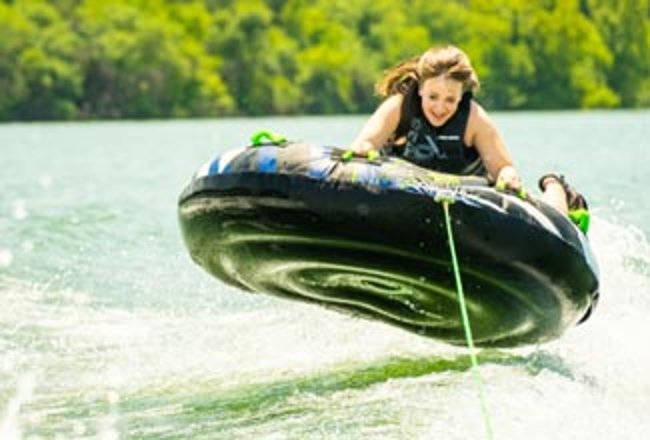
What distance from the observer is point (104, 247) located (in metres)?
11.2

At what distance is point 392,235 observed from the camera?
5281 millimetres

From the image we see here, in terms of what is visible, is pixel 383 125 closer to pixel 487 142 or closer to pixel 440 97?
pixel 440 97

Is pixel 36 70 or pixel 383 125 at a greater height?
pixel 383 125

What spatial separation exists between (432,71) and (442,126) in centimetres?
22

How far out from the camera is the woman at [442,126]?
19.1 ft

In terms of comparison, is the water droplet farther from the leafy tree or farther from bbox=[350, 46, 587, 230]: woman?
the leafy tree

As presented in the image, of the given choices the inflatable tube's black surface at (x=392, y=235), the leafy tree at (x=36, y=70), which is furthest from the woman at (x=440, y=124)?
the leafy tree at (x=36, y=70)

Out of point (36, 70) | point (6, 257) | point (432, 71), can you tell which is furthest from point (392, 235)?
point (36, 70)

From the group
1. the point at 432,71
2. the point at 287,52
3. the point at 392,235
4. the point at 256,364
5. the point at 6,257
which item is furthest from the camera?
the point at 287,52

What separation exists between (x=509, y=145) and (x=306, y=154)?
79.0 feet

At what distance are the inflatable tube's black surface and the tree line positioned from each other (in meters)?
51.8

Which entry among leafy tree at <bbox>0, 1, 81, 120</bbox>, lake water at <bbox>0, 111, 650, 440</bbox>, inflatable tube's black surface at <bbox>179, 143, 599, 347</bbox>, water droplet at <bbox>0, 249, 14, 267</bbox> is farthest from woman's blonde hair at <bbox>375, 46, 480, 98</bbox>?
leafy tree at <bbox>0, 1, 81, 120</bbox>

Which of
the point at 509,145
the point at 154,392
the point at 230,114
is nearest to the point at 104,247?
the point at 154,392

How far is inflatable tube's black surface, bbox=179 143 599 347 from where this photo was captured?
5.23 m
